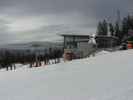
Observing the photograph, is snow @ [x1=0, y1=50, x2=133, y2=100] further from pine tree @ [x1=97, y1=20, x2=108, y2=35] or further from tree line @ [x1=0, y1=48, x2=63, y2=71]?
pine tree @ [x1=97, y1=20, x2=108, y2=35]

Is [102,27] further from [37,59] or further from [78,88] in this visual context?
[78,88]

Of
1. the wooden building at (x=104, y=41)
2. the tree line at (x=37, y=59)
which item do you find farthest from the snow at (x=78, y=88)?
the wooden building at (x=104, y=41)

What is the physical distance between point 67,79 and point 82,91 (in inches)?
53.5

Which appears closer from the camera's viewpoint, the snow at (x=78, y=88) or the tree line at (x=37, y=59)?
the snow at (x=78, y=88)

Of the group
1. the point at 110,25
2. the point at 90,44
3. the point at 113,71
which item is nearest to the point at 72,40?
A: the point at 90,44

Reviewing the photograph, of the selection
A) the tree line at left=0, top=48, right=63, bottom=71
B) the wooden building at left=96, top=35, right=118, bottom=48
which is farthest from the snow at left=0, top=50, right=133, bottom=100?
the wooden building at left=96, top=35, right=118, bottom=48

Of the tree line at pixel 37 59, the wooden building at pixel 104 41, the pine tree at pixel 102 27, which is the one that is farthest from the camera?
the pine tree at pixel 102 27

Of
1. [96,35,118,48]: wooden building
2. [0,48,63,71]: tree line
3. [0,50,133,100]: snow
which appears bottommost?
[0,48,63,71]: tree line

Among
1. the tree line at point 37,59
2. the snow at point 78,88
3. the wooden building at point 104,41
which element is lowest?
the tree line at point 37,59

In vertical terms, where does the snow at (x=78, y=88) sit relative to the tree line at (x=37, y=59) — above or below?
above

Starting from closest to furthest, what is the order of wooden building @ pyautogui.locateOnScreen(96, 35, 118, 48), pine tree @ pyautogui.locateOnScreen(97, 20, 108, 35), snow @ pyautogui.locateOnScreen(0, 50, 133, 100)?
snow @ pyautogui.locateOnScreen(0, 50, 133, 100) → wooden building @ pyautogui.locateOnScreen(96, 35, 118, 48) → pine tree @ pyautogui.locateOnScreen(97, 20, 108, 35)

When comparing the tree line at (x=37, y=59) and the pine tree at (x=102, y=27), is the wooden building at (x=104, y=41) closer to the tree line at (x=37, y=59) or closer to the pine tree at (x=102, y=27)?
the tree line at (x=37, y=59)

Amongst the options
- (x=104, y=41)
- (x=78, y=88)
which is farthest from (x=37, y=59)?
(x=78, y=88)

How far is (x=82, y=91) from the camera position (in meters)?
5.08
